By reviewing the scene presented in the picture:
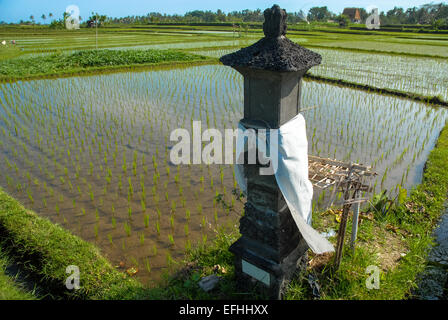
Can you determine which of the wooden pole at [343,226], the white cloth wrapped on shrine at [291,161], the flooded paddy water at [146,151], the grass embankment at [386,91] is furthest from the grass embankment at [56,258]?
the grass embankment at [386,91]

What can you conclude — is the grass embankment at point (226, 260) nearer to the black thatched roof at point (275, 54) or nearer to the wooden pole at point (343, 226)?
the wooden pole at point (343, 226)

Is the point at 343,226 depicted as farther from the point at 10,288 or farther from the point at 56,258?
the point at 10,288

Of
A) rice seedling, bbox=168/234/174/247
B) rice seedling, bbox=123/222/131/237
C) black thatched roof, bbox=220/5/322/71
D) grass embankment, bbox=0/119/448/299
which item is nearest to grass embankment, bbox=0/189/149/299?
grass embankment, bbox=0/119/448/299

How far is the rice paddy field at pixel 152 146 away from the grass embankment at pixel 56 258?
0.34 metres

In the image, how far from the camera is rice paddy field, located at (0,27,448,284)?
15.7 ft

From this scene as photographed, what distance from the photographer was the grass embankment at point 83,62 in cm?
1409

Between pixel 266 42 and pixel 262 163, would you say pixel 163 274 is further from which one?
pixel 266 42

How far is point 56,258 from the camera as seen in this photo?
3.81 meters

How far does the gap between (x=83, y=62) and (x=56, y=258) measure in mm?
14584

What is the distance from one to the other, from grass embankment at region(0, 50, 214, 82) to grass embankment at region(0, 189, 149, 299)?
38.3 ft

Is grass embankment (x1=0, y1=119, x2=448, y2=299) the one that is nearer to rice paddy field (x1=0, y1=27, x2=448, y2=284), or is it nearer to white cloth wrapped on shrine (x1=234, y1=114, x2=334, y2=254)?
rice paddy field (x1=0, y1=27, x2=448, y2=284)

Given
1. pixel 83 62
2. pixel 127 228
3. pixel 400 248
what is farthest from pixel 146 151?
pixel 83 62

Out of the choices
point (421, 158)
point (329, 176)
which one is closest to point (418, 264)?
point (329, 176)

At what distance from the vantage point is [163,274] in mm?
3818
